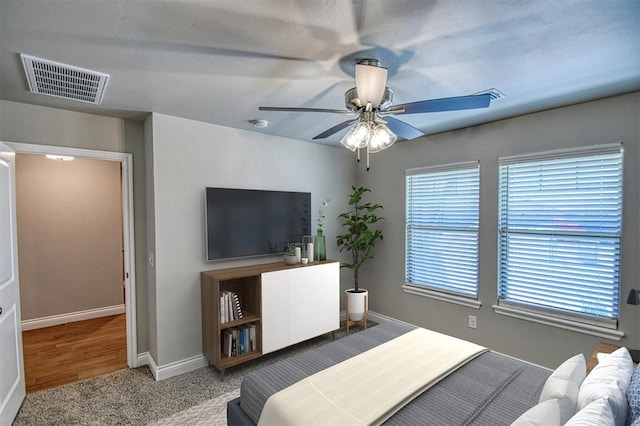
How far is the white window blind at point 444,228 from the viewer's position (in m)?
3.25

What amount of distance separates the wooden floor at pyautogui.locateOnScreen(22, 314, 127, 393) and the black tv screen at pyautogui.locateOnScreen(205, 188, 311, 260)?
153 centimetres

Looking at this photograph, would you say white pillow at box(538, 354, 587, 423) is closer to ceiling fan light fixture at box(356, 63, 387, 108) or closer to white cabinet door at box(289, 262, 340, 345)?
ceiling fan light fixture at box(356, 63, 387, 108)

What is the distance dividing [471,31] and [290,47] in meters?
0.92

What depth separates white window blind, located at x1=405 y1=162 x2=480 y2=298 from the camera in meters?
3.25

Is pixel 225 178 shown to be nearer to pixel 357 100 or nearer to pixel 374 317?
pixel 357 100

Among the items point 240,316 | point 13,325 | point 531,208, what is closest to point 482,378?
point 531,208

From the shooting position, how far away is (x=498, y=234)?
9.89 ft

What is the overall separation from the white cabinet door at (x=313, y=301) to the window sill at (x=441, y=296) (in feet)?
3.04

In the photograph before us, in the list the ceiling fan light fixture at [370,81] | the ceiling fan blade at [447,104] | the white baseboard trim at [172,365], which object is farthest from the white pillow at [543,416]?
the white baseboard trim at [172,365]

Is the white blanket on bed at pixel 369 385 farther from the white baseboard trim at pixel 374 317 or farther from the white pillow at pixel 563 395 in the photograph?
the white baseboard trim at pixel 374 317

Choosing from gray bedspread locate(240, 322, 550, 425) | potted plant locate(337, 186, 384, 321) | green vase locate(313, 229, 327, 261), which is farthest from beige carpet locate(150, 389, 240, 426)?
potted plant locate(337, 186, 384, 321)

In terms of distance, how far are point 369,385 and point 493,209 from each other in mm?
2286

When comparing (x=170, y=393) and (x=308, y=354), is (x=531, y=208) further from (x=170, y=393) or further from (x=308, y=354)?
(x=170, y=393)

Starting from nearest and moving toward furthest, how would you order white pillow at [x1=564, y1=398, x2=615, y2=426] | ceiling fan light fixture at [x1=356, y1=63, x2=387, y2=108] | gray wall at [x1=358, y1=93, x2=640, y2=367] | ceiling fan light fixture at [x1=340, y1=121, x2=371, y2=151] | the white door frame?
white pillow at [x1=564, y1=398, x2=615, y2=426]
ceiling fan light fixture at [x1=356, y1=63, x2=387, y2=108]
ceiling fan light fixture at [x1=340, y1=121, x2=371, y2=151]
gray wall at [x1=358, y1=93, x2=640, y2=367]
the white door frame
